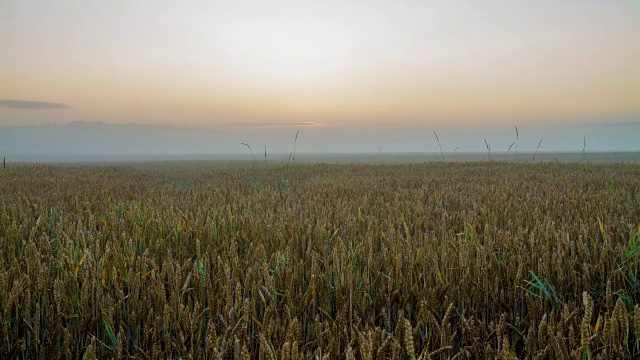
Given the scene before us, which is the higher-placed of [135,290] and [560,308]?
[135,290]

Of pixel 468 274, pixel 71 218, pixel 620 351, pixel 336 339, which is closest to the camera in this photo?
pixel 620 351

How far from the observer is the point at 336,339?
1439 millimetres

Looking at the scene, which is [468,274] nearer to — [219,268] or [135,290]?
[219,268]

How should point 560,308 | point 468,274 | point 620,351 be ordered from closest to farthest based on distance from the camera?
point 620,351
point 560,308
point 468,274

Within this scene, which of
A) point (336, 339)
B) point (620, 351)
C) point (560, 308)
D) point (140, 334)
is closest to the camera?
point (620, 351)

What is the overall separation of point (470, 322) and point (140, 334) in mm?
1431

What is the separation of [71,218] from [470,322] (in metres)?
4.31

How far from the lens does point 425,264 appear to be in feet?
7.19

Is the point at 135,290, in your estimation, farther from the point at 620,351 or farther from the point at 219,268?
the point at 620,351

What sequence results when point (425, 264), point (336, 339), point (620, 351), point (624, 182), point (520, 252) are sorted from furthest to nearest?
point (624, 182), point (520, 252), point (425, 264), point (336, 339), point (620, 351)

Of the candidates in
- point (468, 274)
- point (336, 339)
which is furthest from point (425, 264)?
point (336, 339)

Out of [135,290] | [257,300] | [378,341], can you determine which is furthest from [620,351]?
[135,290]

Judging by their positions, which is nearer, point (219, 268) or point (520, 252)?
point (219, 268)

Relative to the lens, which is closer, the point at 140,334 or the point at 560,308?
the point at 140,334
